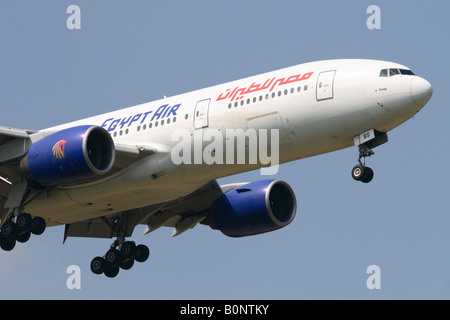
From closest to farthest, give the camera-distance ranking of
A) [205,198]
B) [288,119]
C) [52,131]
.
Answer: [288,119] → [52,131] → [205,198]

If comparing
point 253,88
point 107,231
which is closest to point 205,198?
point 107,231

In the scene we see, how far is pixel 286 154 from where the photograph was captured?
1470 inches

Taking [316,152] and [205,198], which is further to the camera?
[205,198]

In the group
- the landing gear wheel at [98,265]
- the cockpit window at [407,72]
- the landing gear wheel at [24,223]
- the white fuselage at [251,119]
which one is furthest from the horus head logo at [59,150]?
the cockpit window at [407,72]

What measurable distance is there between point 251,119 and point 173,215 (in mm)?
7952

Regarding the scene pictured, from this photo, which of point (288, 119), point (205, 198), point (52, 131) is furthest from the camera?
point (205, 198)

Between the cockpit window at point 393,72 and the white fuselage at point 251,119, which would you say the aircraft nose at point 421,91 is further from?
the cockpit window at point 393,72

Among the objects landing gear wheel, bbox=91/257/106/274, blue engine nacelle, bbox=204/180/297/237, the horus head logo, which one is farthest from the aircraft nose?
landing gear wheel, bbox=91/257/106/274

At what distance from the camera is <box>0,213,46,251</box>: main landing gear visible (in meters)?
39.4

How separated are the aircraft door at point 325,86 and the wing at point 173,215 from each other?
7.80 metres

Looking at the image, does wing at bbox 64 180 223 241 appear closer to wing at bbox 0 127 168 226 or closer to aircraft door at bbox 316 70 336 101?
wing at bbox 0 127 168 226

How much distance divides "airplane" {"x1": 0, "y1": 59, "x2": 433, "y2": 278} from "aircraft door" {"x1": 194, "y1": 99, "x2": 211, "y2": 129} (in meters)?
0.05

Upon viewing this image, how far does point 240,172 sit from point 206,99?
269cm

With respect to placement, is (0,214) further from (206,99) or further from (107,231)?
(206,99)
